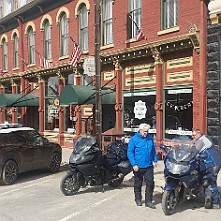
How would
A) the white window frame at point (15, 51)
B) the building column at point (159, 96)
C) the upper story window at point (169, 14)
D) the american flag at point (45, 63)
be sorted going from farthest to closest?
1. the white window frame at point (15, 51)
2. the american flag at point (45, 63)
3. the building column at point (159, 96)
4. the upper story window at point (169, 14)

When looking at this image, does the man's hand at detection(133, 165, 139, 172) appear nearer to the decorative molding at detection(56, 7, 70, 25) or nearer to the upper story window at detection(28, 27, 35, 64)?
the decorative molding at detection(56, 7, 70, 25)

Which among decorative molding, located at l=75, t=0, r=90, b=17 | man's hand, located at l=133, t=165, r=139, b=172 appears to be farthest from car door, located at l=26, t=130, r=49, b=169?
decorative molding, located at l=75, t=0, r=90, b=17

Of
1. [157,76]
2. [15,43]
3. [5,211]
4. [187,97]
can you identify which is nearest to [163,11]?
[157,76]

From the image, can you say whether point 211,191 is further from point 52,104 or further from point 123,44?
point 52,104

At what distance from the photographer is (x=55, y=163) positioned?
11.9 m

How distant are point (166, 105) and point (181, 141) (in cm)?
610

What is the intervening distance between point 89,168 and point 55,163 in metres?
4.04

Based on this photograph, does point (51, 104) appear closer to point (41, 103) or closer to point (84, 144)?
point (41, 103)

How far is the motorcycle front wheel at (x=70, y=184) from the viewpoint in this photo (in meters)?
8.16

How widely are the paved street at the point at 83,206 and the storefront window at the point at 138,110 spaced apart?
457cm

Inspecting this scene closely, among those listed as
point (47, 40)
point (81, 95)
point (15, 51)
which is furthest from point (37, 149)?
point (15, 51)

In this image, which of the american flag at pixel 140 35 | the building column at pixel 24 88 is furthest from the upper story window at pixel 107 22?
the building column at pixel 24 88

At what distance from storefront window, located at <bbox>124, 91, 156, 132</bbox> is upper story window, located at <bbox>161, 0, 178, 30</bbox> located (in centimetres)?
268

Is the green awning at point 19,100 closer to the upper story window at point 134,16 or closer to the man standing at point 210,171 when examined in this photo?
the upper story window at point 134,16
